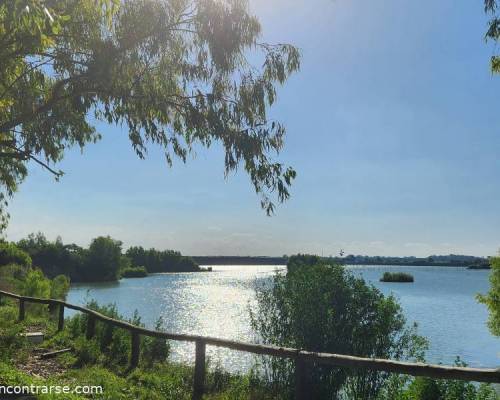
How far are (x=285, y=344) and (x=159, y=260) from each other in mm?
167626

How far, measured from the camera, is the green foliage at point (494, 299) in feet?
85.0

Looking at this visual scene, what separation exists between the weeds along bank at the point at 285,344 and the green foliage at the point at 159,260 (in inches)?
6199

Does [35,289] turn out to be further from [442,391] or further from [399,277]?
[399,277]

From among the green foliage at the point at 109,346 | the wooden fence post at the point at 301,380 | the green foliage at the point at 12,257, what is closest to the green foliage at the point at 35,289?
the green foliage at the point at 109,346

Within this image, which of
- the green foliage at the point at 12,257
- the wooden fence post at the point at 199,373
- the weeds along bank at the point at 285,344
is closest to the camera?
the wooden fence post at the point at 199,373

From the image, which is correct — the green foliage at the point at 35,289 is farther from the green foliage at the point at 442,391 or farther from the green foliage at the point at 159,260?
the green foliage at the point at 159,260

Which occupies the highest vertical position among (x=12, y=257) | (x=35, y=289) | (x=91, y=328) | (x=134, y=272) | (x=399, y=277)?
(x=12, y=257)

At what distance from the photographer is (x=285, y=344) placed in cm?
1227

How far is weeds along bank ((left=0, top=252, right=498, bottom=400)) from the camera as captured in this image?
883 centimetres

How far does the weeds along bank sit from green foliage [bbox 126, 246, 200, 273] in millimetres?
157443

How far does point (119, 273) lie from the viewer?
115938 mm

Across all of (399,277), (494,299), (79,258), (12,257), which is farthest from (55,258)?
(494,299)

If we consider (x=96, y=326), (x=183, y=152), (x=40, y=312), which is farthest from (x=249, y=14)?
(x=40, y=312)

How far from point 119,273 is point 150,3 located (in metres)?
112
